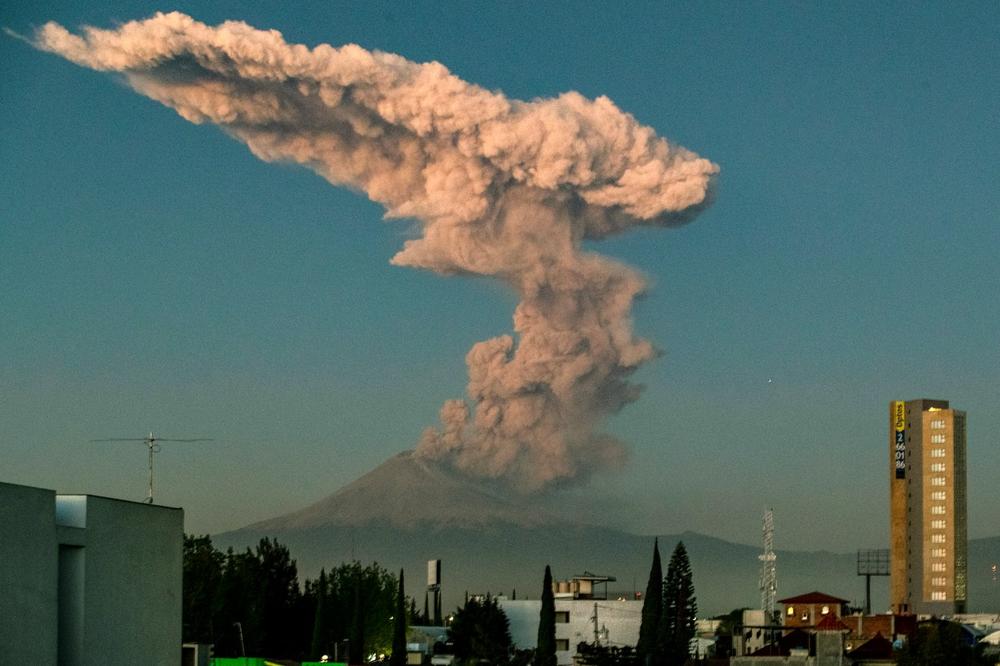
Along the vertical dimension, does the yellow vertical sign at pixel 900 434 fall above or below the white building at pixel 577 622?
above

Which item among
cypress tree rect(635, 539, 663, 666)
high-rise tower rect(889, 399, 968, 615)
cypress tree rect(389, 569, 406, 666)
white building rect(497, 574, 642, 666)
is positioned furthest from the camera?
high-rise tower rect(889, 399, 968, 615)

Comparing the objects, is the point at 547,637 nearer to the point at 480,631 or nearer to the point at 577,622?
the point at 480,631

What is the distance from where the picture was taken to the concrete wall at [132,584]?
91.5 ft

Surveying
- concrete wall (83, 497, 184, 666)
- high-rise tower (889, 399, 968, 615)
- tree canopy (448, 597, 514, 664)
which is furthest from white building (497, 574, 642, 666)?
concrete wall (83, 497, 184, 666)

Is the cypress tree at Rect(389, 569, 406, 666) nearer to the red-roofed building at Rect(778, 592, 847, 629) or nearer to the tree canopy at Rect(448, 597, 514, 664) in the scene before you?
the tree canopy at Rect(448, 597, 514, 664)

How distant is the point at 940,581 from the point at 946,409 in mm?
11152

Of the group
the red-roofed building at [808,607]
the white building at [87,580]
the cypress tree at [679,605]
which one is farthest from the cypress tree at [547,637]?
the white building at [87,580]

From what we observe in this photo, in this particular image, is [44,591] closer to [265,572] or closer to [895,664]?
[895,664]

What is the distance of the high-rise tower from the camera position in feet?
332

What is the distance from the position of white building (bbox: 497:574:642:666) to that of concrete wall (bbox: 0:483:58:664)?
Answer: 4703 centimetres

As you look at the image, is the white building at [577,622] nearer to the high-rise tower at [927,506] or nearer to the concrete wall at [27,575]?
the high-rise tower at [927,506]

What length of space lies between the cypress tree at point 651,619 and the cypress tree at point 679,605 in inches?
26.3

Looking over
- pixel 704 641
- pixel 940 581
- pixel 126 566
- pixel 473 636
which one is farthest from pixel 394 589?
pixel 126 566

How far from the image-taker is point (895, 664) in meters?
42.5
